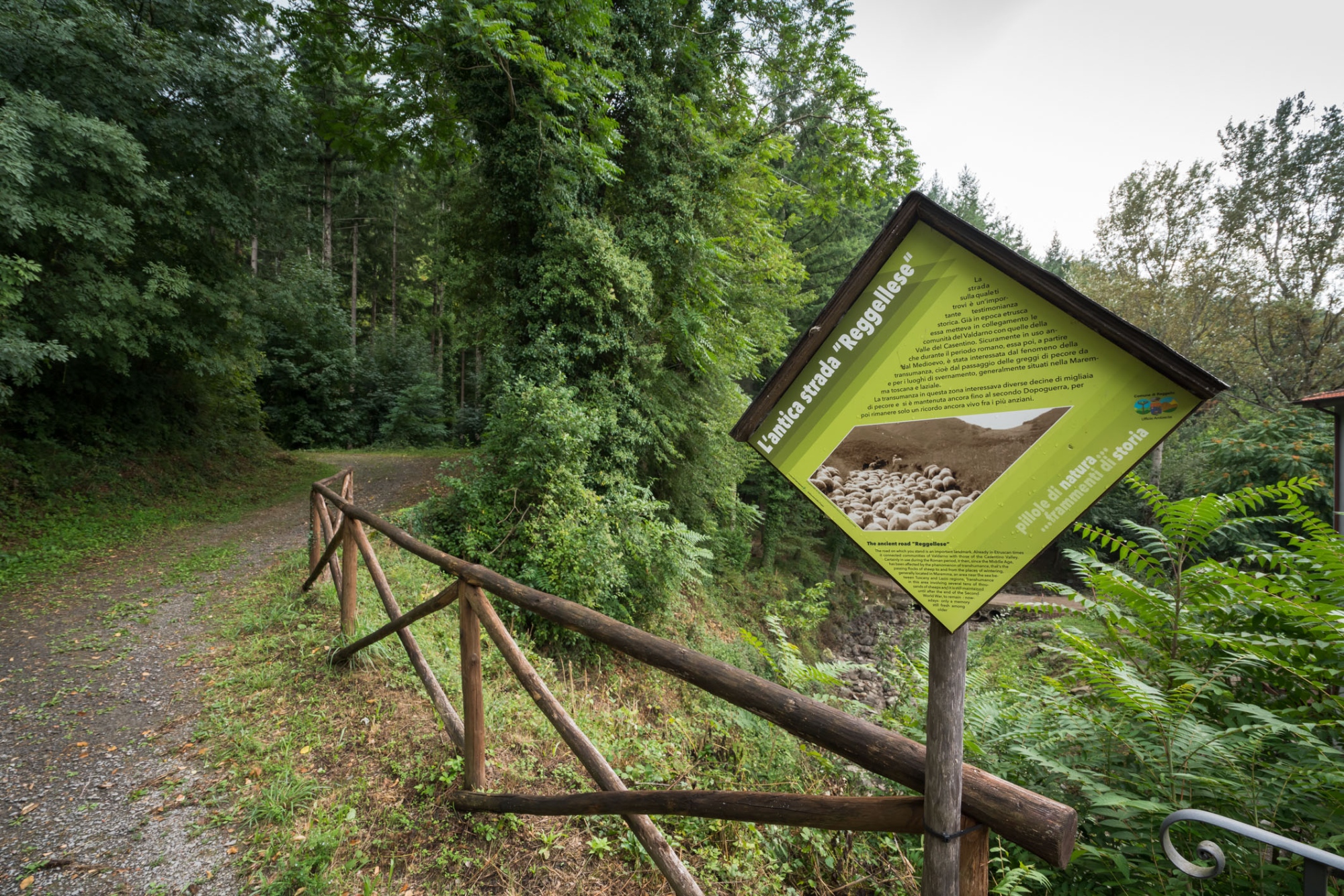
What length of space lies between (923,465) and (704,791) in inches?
48.6

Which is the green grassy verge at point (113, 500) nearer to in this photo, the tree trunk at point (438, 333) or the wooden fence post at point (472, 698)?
the wooden fence post at point (472, 698)

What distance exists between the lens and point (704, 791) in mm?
1579

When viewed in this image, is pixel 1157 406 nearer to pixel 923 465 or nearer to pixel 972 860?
pixel 923 465

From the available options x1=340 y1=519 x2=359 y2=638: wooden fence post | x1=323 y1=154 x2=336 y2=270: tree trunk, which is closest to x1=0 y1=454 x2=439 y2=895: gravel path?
x1=340 y1=519 x2=359 y2=638: wooden fence post

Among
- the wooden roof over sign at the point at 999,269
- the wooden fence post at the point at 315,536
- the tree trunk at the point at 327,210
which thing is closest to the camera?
the wooden roof over sign at the point at 999,269

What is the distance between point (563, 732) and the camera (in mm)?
2330

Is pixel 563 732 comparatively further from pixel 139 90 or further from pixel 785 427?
pixel 139 90

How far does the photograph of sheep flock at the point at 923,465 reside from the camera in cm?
91

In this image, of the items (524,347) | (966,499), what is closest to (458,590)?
(966,499)

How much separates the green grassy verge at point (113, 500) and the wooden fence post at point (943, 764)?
968 cm

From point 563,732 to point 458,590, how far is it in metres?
0.84

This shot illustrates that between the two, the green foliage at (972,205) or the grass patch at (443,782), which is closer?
the grass patch at (443,782)

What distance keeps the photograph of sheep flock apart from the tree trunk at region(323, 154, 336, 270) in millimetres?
25999

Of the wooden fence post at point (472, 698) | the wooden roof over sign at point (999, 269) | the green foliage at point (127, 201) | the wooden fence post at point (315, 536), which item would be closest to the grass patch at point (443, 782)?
the wooden fence post at point (472, 698)
